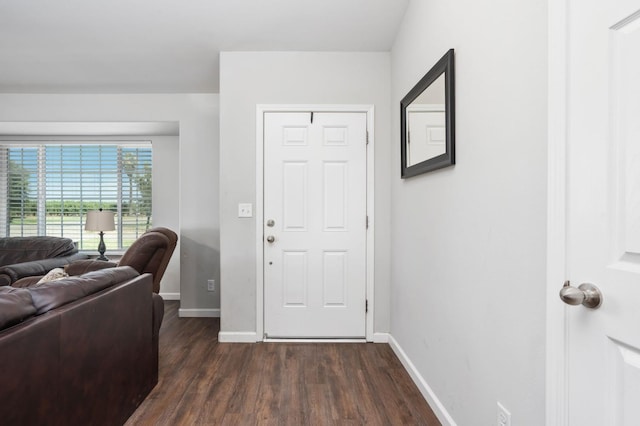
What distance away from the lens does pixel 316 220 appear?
2990 millimetres

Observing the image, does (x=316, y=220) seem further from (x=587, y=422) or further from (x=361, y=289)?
(x=587, y=422)

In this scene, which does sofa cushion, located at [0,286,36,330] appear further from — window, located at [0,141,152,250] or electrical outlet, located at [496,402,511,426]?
window, located at [0,141,152,250]

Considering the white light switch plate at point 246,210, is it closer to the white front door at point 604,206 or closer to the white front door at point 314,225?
the white front door at point 314,225

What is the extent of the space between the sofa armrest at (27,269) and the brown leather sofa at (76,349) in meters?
1.91

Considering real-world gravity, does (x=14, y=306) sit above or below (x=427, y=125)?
below

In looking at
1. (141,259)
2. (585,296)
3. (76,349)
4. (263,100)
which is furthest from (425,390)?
(263,100)

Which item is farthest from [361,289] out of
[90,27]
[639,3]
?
[90,27]

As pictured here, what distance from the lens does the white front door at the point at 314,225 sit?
9.77 ft

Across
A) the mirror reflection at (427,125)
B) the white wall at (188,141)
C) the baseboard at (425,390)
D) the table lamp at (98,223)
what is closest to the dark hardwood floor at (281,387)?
the baseboard at (425,390)

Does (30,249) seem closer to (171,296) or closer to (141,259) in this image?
(171,296)

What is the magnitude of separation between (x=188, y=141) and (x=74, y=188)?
6.54 feet

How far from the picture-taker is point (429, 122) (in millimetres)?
2014

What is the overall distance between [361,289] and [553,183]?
7.05 ft

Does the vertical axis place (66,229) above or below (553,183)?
below
